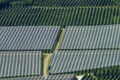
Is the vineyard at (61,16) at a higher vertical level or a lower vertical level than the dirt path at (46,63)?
higher

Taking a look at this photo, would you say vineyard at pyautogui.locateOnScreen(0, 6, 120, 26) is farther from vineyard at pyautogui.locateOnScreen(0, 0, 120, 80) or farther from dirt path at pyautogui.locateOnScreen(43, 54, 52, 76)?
dirt path at pyautogui.locateOnScreen(43, 54, 52, 76)

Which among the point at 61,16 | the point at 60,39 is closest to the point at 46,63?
the point at 60,39

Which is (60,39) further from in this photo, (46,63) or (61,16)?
(61,16)

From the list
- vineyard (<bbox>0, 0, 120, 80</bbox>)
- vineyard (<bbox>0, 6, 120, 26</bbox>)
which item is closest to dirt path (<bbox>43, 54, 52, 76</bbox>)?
vineyard (<bbox>0, 0, 120, 80</bbox>)

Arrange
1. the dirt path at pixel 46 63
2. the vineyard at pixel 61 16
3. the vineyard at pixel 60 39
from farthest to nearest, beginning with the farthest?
the vineyard at pixel 61 16
the dirt path at pixel 46 63
the vineyard at pixel 60 39

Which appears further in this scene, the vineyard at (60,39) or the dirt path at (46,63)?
the dirt path at (46,63)

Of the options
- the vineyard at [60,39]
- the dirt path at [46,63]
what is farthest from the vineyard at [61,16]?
the dirt path at [46,63]

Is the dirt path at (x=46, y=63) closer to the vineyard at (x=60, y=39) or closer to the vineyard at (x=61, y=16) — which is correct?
the vineyard at (x=60, y=39)

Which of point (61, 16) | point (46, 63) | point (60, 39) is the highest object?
point (61, 16)

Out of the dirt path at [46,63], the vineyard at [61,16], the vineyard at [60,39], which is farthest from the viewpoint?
the vineyard at [61,16]
